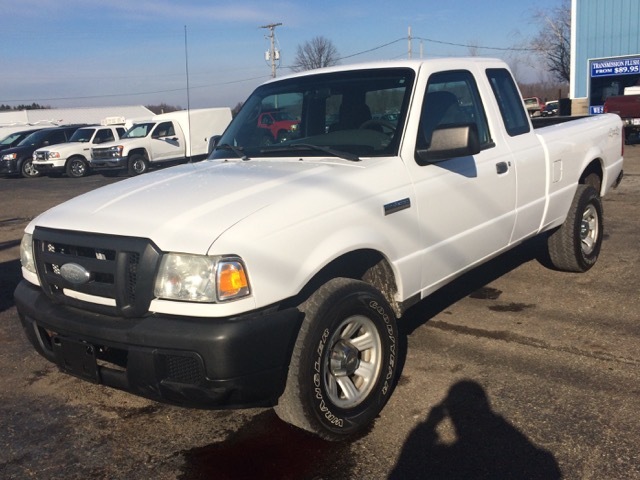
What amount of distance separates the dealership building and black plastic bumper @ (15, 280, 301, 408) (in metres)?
28.2

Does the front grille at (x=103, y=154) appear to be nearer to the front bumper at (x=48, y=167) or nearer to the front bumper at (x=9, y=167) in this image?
the front bumper at (x=48, y=167)

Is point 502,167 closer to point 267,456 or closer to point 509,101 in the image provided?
point 509,101

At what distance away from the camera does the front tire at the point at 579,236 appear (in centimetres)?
600

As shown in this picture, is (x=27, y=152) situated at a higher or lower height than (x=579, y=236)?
higher

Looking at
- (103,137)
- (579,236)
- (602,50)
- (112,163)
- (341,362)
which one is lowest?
(341,362)

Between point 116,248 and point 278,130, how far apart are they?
2.04 metres

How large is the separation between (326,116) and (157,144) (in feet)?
62.2

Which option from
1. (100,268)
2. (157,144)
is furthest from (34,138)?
(100,268)

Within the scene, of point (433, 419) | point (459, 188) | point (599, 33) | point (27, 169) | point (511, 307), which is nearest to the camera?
point (433, 419)

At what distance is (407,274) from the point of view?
3857 millimetres

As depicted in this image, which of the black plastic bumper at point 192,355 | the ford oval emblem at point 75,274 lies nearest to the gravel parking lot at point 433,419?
the black plastic bumper at point 192,355

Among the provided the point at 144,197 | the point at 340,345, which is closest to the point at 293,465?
the point at 340,345

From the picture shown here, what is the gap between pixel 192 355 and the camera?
2854mm

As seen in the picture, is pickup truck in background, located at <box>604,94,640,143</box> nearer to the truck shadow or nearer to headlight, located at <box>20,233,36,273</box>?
the truck shadow
